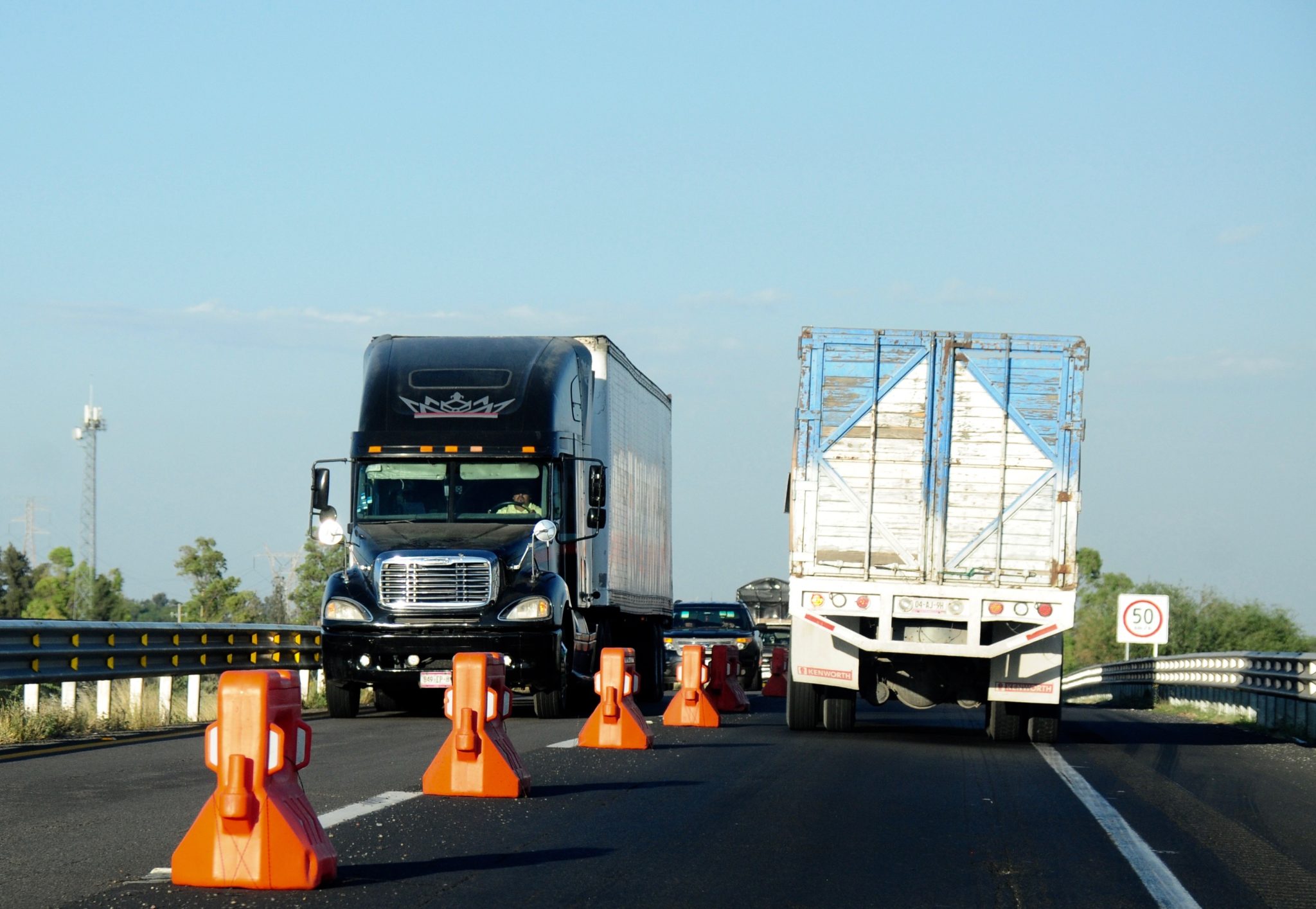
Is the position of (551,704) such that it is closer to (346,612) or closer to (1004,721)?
(346,612)

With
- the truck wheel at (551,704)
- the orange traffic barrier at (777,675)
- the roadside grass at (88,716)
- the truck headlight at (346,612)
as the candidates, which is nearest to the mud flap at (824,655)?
the truck wheel at (551,704)

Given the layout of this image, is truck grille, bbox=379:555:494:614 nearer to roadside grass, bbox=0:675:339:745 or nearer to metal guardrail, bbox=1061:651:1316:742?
roadside grass, bbox=0:675:339:745

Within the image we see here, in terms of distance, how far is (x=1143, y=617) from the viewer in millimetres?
38750

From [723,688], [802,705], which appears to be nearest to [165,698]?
[802,705]

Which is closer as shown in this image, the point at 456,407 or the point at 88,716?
the point at 88,716

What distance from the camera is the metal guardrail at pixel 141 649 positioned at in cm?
1427

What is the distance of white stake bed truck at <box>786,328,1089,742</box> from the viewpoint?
15.5m

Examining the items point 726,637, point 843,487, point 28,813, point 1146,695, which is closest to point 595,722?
point 843,487

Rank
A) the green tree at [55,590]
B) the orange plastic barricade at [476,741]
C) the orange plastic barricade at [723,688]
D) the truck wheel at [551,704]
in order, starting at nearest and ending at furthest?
the orange plastic barricade at [476,741] < the truck wheel at [551,704] < the orange plastic barricade at [723,688] < the green tree at [55,590]

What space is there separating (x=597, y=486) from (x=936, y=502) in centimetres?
432

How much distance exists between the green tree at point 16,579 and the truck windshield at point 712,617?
110 metres

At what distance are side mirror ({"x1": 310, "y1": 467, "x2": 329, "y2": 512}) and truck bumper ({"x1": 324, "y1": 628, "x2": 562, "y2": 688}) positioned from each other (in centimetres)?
134

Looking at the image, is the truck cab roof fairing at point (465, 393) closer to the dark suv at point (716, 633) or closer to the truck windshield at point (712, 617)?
the dark suv at point (716, 633)

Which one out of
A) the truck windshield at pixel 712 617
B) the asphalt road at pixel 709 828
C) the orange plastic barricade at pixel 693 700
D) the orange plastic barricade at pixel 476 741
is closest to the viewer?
the asphalt road at pixel 709 828
